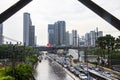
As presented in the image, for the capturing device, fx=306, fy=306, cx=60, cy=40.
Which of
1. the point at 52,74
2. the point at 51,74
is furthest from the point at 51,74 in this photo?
the point at 52,74

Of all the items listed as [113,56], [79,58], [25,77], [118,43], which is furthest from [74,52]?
[25,77]

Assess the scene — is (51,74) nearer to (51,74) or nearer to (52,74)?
(51,74)

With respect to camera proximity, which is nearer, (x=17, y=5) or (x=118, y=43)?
(x=17, y=5)

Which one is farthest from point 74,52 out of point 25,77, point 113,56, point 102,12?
point 102,12

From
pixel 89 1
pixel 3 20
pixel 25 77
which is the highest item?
pixel 89 1

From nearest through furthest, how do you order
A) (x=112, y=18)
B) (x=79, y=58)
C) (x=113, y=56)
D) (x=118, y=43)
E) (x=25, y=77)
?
(x=112, y=18)
(x=25, y=77)
(x=118, y=43)
(x=113, y=56)
(x=79, y=58)

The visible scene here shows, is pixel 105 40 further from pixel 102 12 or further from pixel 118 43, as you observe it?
pixel 102 12

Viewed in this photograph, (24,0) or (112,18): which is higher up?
(24,0)

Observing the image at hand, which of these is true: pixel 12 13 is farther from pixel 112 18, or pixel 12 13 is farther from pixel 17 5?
pixel 112 18

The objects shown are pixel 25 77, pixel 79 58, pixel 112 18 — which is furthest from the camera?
pixel 79 58
